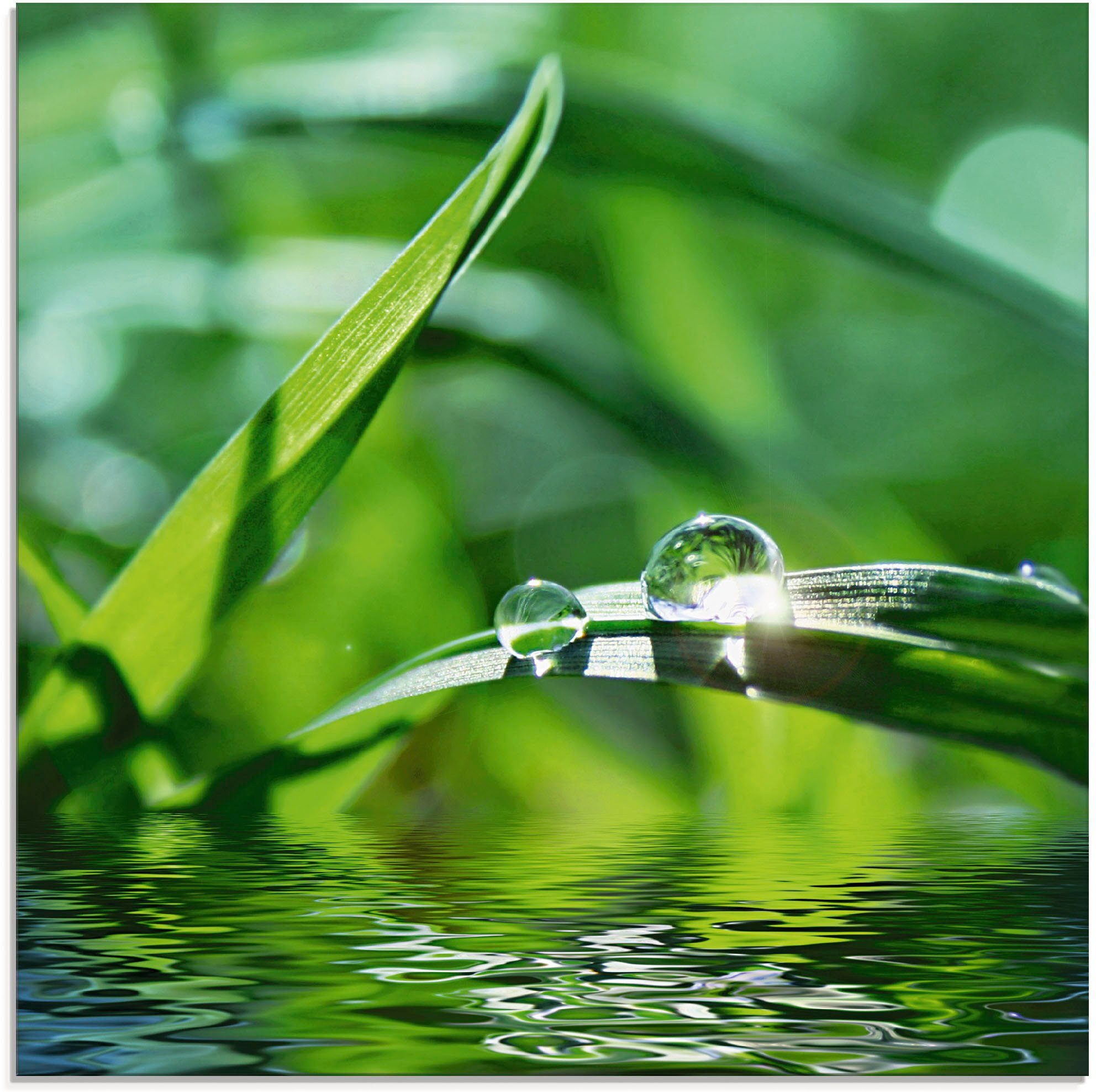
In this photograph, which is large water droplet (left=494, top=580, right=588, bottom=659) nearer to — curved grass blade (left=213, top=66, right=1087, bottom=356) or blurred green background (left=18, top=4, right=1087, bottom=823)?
blurred green background (left=18, top=4, right=1087, bottom=823)

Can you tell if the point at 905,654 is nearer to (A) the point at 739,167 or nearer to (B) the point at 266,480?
(B) the point at 266,480

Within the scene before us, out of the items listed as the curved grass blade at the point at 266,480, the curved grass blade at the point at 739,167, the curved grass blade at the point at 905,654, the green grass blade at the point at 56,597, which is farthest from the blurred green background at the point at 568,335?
the curved grass blade at the point at 905,654

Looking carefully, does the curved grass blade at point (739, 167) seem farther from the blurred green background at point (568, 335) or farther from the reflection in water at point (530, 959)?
the reflection in water at point (530, 959)

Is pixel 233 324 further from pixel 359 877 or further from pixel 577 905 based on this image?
pixel 577 905

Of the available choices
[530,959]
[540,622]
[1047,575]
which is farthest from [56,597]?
[1047,575]

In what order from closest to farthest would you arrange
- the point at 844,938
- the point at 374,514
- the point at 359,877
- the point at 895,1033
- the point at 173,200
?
the point at 895,1033 < the point at 844,938 < the point at 359,877 < the point at 374,514 < the point at 173,200

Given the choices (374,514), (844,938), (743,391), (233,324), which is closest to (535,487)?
(374,514)
